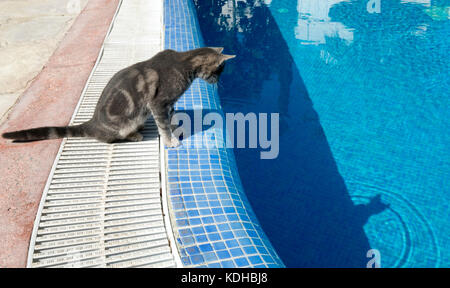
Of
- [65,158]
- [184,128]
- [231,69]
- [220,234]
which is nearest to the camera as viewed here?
[220,234]

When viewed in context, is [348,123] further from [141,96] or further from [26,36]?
[26,36]

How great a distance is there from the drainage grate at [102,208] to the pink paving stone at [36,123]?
0.44 ft

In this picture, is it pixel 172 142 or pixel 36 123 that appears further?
pixel 36 123

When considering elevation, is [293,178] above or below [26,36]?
below

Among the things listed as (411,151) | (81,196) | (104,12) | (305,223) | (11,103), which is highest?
(104,12)

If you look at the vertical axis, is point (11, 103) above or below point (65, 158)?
above

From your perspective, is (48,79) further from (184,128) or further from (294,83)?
(294,83)

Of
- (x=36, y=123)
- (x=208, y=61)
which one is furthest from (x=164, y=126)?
(x=36, y=123)

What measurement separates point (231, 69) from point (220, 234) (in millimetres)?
6246

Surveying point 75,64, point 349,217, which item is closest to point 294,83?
point 349,217

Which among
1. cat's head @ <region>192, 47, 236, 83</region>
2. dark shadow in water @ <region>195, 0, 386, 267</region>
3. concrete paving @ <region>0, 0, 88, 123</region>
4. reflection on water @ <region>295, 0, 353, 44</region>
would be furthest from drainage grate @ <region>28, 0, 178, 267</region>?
reflection on water @ <region>295, 0, 353, 44</region>

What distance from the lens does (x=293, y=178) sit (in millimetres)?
5574

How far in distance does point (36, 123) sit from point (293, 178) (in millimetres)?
4401
